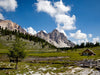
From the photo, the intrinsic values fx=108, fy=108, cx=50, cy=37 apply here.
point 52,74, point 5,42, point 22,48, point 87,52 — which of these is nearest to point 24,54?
point 22,48

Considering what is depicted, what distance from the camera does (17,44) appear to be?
40.0 m

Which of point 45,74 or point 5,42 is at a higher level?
point 5,42

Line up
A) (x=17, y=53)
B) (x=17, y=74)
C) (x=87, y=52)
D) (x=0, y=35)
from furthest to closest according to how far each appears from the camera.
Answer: (x=0, y=35), (x=87, y=52), (x=17, y=53), (x=17, y=74)

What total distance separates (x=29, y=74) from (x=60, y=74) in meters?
8.69

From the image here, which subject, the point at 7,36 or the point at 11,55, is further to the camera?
the point at 7,36

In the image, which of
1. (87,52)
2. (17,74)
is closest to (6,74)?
(17,74)

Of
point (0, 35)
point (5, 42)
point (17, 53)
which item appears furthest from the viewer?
point (0, 35)

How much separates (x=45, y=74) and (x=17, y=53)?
14.4 metres

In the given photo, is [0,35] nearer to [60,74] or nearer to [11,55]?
[11,55]

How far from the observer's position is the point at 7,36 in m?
199

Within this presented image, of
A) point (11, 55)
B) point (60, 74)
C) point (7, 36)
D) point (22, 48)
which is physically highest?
point (7, 36)

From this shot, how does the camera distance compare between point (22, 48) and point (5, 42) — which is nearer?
point (22, 48)

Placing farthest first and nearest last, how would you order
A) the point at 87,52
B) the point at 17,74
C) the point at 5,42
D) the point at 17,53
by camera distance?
the point at 5,42 < the point at 87,52 < the point at 17,53 < the point at 17,74

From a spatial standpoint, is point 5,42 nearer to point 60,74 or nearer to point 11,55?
point 11,55
